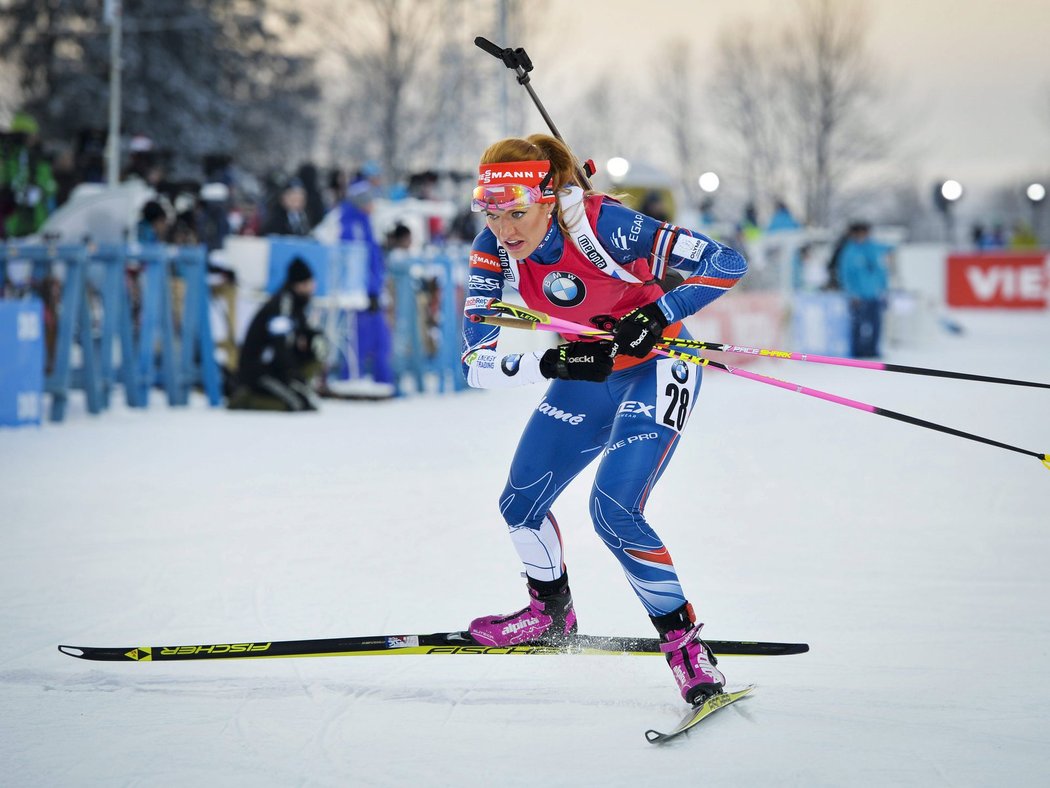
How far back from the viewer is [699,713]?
3.86 m

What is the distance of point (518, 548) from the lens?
4508mm

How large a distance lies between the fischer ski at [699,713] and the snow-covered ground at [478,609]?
45 mm

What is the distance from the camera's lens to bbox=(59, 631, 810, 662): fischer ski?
4.34 meters

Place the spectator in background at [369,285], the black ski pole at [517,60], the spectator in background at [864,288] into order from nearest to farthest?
the black ski pole at [517,60] → the spectator in background at [369,285] → the spectator in background at [864,288]

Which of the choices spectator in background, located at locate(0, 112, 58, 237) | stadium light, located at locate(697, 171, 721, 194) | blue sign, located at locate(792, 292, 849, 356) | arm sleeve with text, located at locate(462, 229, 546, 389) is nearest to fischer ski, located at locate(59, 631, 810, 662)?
arm sleeve with text, located at locate(462, 229, 546, 389)

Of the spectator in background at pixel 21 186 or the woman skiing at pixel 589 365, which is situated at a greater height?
the spectator in background at pixel 21 186

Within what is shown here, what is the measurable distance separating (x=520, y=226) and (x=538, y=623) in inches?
56.7

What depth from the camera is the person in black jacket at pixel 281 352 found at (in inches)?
473

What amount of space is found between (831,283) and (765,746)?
18615mm

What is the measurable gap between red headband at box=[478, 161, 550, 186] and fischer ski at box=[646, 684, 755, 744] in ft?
5.76

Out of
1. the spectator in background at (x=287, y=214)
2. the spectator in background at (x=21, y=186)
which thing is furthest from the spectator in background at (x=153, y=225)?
the spectator in background at (x=21, y=186)

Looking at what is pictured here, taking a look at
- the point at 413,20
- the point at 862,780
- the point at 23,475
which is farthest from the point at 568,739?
the point at 413,20

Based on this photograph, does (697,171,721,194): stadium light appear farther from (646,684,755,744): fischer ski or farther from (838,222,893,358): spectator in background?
(646,684,755,744): fischer ski

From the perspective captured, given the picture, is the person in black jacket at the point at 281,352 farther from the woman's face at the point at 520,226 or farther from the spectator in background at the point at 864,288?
the spectator in background at the point at 864,288
